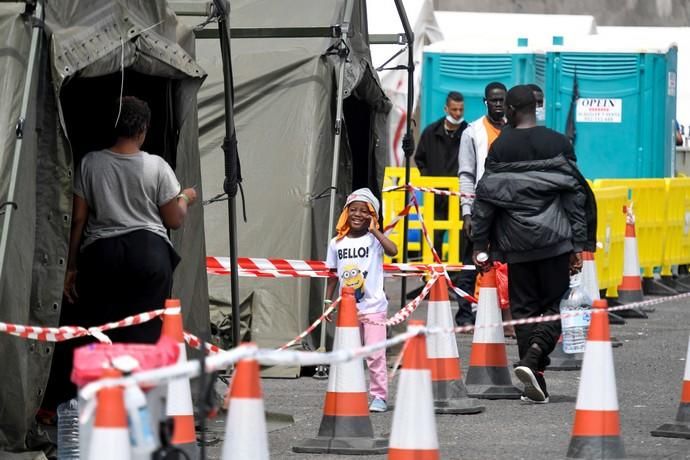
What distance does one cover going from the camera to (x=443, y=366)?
10000 mm

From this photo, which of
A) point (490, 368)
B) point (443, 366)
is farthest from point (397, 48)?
point (443, 366)

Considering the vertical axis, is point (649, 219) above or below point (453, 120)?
below

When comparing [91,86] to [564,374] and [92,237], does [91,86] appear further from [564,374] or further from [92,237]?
[564,374]

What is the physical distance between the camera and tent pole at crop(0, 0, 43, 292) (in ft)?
25.2

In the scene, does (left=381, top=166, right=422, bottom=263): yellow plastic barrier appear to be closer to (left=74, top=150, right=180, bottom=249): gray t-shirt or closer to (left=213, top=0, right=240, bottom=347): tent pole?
(left=213, top=0, right=240, bottom=347): tent pole

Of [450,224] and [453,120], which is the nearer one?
[453,120]

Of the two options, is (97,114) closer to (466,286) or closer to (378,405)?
(378,405)

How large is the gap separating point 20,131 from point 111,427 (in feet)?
11.6

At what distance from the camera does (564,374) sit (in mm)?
11945

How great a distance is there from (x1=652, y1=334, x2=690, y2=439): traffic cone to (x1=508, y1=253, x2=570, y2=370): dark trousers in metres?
1.10

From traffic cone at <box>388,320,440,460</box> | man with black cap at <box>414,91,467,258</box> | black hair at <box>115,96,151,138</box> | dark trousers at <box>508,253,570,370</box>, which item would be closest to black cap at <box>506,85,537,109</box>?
dark trousers at <box>508,253,570,370</box>

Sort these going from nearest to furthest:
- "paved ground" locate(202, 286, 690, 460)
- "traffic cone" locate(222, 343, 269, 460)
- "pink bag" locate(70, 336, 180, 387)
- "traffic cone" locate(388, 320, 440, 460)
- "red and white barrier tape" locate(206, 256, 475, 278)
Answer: "pink bag" locate(70, 336, 180, 387) → "traffic cone" locate(222, 343, 269, 460) → "traffic cone" locate(388, 320, 440, 460) → "paved ground" locate(202, 286, 690, 460) → "red and white barrier tape" locate(206, 256, 475, 278)

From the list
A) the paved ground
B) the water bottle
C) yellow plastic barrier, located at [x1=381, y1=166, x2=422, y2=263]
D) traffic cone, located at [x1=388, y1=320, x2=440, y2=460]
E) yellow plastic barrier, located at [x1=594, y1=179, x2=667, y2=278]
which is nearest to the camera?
the water bottle

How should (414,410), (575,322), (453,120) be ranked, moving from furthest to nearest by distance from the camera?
1. (453,120)
2. (575,322)
3. (414,410)
